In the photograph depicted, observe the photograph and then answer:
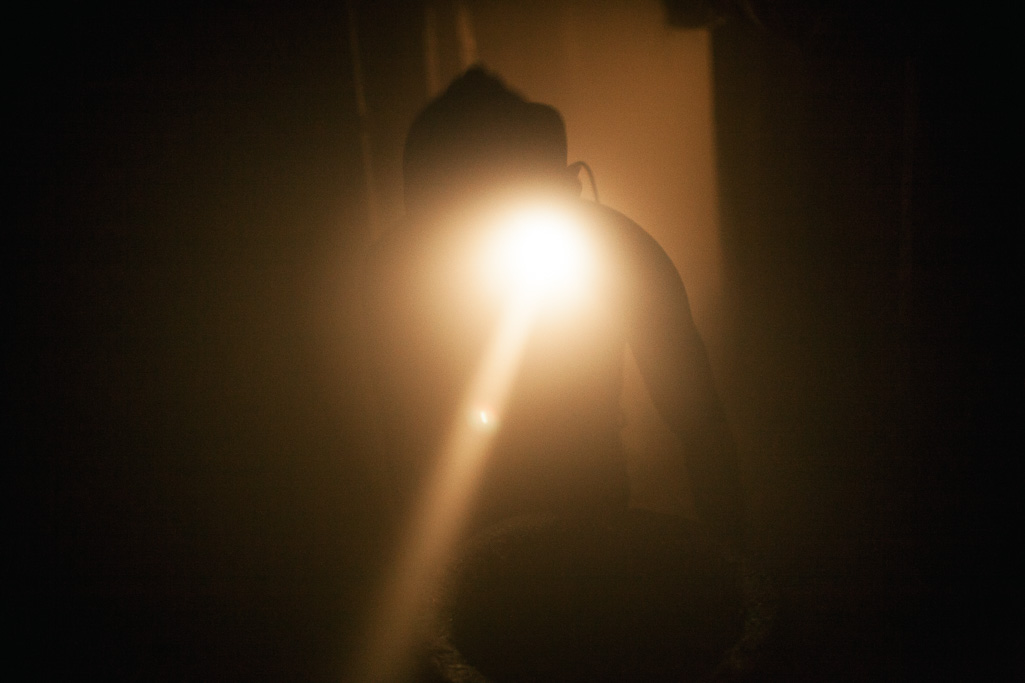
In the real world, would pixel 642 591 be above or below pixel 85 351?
below

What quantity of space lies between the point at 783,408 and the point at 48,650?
5.65 feet

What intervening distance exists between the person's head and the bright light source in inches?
2.3

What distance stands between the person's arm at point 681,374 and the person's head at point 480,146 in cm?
22

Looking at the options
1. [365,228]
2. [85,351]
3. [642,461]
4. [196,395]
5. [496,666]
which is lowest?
[642,461]

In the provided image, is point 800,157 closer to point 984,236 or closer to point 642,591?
point 984,236

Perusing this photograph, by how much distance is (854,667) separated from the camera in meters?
1.14

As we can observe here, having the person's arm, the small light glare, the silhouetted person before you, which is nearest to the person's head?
the silhouetted person

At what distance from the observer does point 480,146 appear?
998mm

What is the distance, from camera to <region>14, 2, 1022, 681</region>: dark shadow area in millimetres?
906

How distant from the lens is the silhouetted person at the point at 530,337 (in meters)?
1.02

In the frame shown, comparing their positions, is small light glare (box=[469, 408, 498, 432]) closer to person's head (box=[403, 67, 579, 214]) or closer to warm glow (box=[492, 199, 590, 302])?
warm glow (box=[492, 199, 590, 302])

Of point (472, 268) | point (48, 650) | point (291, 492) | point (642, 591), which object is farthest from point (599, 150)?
point (48, 650)

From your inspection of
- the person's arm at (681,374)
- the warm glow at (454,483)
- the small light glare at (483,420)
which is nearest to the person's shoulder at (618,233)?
the person's arm at (681,374)

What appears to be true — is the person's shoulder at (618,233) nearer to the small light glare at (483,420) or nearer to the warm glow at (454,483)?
the warm glow at (454,483)
